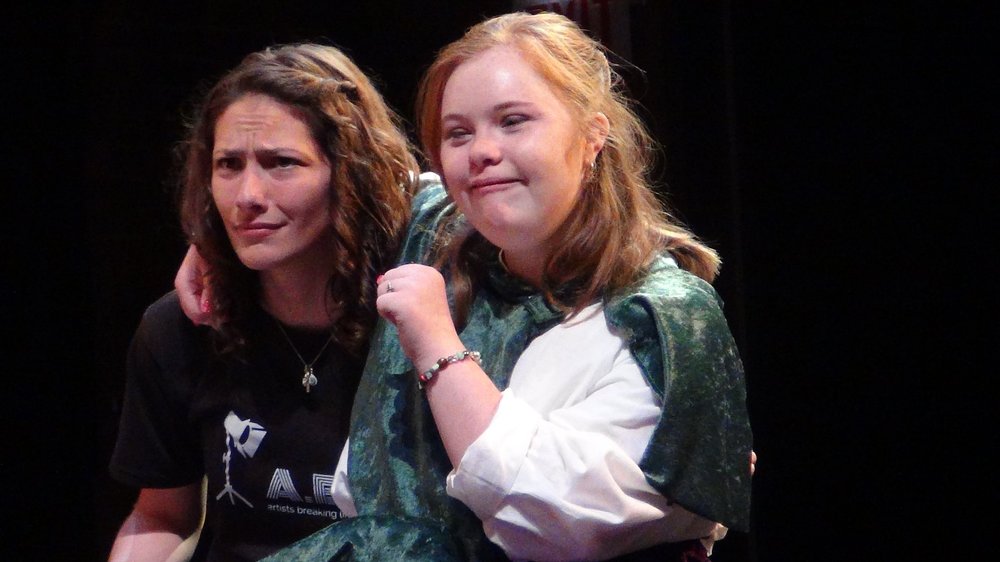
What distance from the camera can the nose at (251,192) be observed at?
1.22m

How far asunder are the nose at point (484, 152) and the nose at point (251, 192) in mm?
316

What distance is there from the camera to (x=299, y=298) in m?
1.32

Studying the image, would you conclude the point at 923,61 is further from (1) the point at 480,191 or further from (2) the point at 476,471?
(2) the point at 476,471

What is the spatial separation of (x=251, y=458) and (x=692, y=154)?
631 mm

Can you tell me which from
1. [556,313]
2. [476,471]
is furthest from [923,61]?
[476,471]

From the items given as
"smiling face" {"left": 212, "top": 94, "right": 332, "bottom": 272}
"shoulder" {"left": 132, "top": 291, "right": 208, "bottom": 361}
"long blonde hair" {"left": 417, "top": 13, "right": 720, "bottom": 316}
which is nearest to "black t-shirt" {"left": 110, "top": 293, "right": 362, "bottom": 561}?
"shoulder" {"left": 132, "top": 291, "right": 208, "bottom": 361}

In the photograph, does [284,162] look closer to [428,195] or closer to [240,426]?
[428,195]

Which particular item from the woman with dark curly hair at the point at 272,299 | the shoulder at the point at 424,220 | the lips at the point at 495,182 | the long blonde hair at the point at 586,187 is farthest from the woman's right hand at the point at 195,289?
the lips at the point at 495,182

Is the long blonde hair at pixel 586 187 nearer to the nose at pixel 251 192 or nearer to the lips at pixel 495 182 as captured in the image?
the lips at pixel 495 182

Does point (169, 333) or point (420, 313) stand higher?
point (420, 313)

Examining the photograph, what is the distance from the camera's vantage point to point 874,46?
1.26 m

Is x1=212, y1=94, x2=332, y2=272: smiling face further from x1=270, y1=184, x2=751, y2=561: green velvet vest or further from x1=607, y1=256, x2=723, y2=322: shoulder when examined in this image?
x1=607, y1=256, x2=723, y2=322: shoulder

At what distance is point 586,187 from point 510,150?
99mm

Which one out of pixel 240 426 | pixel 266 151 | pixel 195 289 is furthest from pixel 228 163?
pixel 240 426
